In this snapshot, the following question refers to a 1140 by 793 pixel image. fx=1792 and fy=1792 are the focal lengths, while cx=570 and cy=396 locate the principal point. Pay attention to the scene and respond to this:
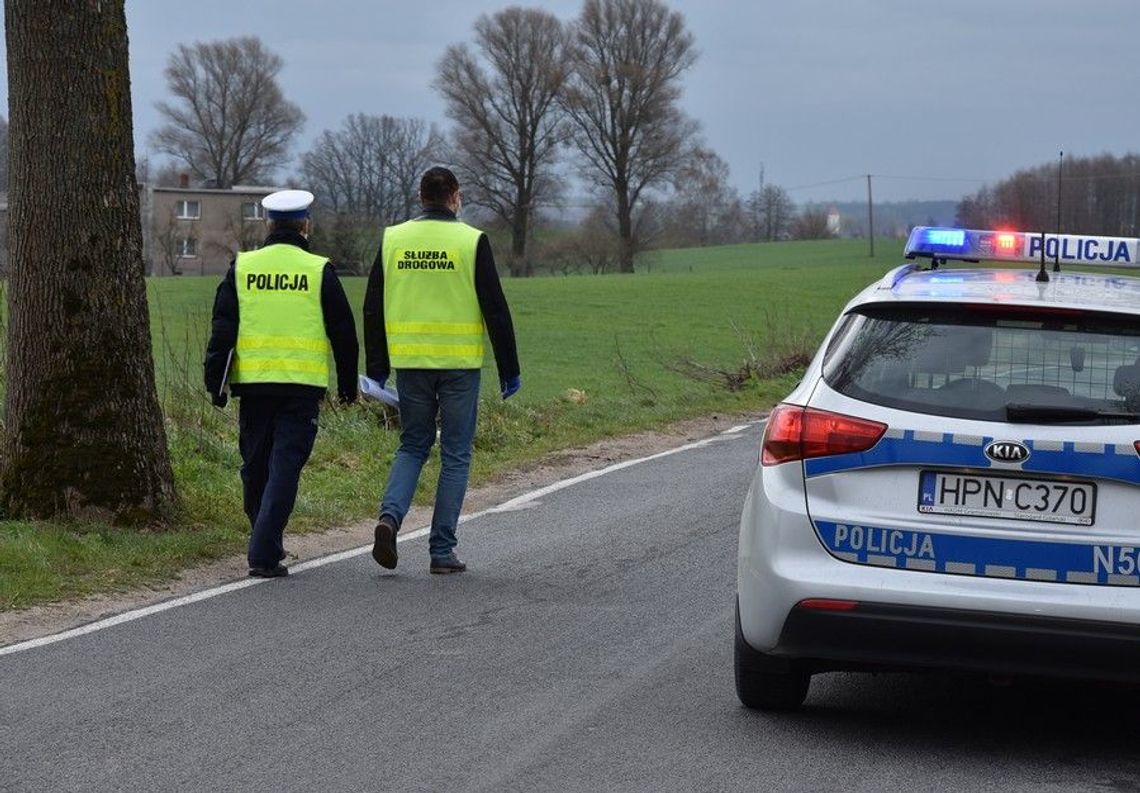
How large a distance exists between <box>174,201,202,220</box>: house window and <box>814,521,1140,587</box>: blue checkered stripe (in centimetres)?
11166

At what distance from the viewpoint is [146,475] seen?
9.52 metres

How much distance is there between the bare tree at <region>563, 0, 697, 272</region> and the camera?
3563 inches

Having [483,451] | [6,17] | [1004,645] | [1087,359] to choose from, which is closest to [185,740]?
[1004,645]

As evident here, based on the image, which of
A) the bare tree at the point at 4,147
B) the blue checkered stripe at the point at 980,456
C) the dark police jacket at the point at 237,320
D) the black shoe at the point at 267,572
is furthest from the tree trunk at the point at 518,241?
the blue checkered stripe at the point at 980,456

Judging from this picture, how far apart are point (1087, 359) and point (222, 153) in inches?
4139

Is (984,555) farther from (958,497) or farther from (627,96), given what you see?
(627,96)

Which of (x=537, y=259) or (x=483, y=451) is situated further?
(x=537, y=259)

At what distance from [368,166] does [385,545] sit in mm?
102220

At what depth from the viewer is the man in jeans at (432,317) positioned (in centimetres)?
862

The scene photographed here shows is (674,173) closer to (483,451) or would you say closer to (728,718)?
(483,451)

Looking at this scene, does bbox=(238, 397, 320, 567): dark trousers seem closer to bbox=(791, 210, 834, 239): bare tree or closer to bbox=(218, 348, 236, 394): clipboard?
bbox=(218, 348, 236, 394): clipboard

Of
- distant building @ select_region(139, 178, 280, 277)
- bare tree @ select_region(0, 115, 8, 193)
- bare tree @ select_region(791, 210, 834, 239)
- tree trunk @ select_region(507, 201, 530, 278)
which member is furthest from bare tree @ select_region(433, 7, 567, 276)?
bare tree @ select_region(0, 115, 8, 193)

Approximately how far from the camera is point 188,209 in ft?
389

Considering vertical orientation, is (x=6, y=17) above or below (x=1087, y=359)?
above
